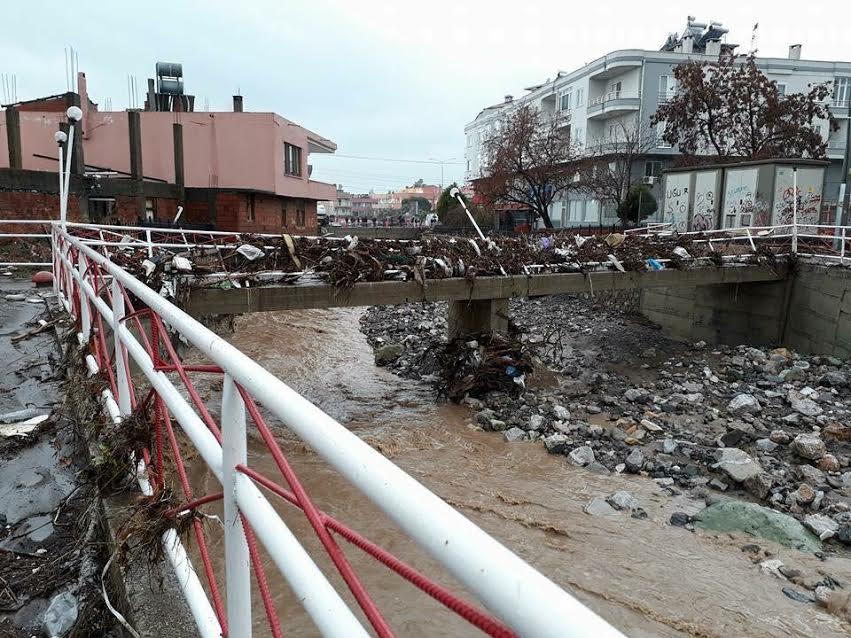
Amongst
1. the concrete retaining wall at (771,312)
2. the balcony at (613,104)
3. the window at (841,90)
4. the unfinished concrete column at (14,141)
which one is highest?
the window at (841,90)

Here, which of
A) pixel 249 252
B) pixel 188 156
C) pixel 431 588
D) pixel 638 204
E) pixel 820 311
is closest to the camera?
pixel 431 588

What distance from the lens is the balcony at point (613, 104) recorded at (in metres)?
37.9

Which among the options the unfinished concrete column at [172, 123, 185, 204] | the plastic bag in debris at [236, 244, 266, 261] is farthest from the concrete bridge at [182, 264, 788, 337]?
the unfinished concrete column at [172, 123, 185, 204]

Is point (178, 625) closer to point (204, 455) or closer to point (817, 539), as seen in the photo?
point (204, 455)

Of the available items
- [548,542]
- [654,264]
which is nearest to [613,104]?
[654,264]

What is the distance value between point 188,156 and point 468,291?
756 inches

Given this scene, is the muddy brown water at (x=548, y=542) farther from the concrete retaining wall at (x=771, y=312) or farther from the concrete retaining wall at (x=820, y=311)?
the concrete retaining wall at (x=771, y=312)

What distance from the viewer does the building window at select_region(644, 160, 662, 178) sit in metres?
37.3

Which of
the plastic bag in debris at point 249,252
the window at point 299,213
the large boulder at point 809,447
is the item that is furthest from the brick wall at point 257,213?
the large boulder at point 809,447

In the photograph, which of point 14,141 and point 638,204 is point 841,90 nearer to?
point 638,204

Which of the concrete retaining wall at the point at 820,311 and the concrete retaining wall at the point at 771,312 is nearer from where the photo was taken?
the concrete retaining wall at the point at 820,311

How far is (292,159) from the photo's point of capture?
26.8 m

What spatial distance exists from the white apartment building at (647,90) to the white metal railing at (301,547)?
35131mm

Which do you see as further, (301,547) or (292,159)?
(292,159)
